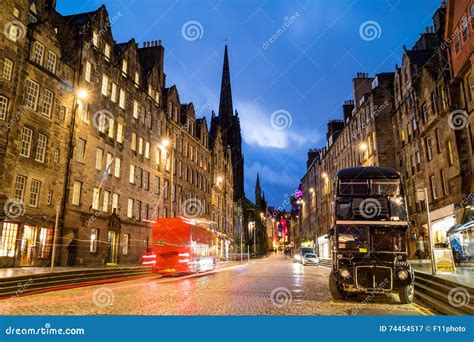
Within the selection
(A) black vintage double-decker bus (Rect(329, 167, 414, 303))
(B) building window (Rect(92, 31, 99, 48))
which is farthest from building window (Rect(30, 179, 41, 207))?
(A) black vintage double-decker bus (Rect(329, 167, 414, 303))

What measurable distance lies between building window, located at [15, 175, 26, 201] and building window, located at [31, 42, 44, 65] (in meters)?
7.31

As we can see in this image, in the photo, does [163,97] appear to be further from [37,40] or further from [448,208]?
[448,208]

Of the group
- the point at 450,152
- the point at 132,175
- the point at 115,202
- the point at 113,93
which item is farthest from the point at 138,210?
the point at 450,152

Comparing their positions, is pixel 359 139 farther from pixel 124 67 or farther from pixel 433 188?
pixel 124 67

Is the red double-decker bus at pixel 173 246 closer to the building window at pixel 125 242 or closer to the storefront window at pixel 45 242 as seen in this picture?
the storefront window at pixel 45 242

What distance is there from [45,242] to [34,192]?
3215mm

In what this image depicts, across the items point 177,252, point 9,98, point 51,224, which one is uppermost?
point 9,98

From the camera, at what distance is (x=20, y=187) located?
22.0 meters

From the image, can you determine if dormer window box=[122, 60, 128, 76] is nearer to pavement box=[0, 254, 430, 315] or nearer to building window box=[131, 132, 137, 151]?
building window box=[131, 132, 137, 151]

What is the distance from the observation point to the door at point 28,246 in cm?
2186

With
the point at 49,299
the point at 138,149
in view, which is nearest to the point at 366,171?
the point at 49,299

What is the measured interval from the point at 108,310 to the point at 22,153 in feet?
54.3

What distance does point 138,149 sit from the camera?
36.4 m
